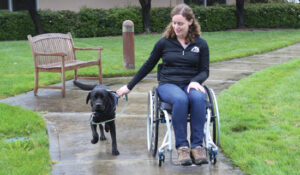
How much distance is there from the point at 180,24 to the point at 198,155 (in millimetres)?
1386

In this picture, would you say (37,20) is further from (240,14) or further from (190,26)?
(190,26)

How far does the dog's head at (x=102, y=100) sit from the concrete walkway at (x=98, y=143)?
52cm

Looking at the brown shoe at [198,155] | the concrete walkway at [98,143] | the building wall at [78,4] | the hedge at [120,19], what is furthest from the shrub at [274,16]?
the brown shoe at [198,155]

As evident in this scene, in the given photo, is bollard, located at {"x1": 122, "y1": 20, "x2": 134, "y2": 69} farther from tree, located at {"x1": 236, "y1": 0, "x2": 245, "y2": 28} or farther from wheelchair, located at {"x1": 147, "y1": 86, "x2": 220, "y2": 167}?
tree, located at {"x1": 236, "y1": 0, "x2": 245, "y2": 28}

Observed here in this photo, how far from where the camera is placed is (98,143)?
5.02 m

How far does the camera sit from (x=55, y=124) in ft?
18.9

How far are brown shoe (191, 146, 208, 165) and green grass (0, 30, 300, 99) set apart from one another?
4.54m

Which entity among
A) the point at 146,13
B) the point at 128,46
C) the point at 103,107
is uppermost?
the point at 146,13

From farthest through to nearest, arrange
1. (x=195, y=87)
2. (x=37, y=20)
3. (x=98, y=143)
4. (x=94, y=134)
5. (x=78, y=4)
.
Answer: (x=78, y=4) → (x=37, y=20) → (x=98, y=143) → (x=94, y=134) → (x=195, y=87)

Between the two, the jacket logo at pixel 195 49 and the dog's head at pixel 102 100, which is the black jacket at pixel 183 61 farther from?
the dog's head at pixel 102 100

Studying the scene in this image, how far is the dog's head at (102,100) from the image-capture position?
14.1 ft

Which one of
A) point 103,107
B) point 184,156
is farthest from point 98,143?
point 184,156

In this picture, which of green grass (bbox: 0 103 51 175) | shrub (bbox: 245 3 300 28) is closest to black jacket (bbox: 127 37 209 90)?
green grass (bbox: 0 103 51 175)

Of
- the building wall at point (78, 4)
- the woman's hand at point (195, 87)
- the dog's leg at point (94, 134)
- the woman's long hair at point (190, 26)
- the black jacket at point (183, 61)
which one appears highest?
the building wall at point (78, 4)
